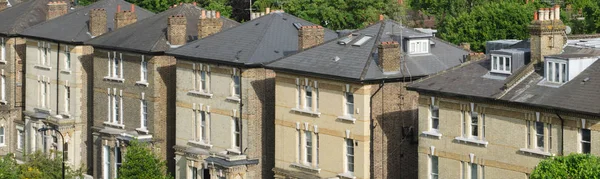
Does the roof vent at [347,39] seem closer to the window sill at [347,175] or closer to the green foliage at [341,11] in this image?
the window sill at [347,175]

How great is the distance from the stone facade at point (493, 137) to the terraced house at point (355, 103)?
335cm

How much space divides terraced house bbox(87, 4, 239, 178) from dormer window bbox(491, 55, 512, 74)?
963 inches

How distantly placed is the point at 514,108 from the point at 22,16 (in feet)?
166

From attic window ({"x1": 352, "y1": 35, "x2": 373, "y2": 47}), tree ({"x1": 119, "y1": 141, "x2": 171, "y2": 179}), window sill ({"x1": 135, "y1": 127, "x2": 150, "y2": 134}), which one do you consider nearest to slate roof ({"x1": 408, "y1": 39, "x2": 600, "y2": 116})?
attic window ({"x1": 352, "y1": 35, "x2": 373, "y2": 47})

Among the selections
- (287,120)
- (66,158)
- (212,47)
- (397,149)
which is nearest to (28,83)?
(66,158)

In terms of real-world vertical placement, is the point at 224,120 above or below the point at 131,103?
below

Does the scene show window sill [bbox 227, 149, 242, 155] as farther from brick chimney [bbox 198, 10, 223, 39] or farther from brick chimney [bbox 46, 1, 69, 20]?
brick chimney [bbox 46, 1, 69, 20]

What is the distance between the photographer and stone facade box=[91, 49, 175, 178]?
83.9m

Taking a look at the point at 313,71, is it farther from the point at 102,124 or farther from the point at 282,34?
the point at 102,124

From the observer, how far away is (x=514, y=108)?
60594 millimetres

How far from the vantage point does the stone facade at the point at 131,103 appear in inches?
3305

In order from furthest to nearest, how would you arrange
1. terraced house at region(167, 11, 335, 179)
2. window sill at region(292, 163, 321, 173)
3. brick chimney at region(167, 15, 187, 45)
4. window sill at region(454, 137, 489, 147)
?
brick chimney at region(167, 15, 187, 45) → terraced house at region(167, 11, 335, 179) → window sill at region(292, 163, 321, 173) → window sill at region(454, 137, 489, 147)

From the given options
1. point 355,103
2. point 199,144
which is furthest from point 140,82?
point 355,103

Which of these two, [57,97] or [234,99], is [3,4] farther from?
[234,99]
